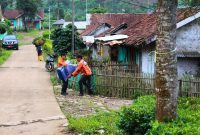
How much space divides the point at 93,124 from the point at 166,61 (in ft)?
10.1

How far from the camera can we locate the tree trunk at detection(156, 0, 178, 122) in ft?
23.9

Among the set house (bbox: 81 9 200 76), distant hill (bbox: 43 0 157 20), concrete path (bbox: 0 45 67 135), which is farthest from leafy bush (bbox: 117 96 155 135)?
distant hill (bbox: 43 0 157 20)

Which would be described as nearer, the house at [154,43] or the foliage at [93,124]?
the foliage at [93,124]

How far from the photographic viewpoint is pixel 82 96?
1517 centimetres

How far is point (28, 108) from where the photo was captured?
1255 centimetres

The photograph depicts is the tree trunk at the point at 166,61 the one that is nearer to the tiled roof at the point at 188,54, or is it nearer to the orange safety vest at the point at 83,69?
the orange safety vest at the point at 83,69

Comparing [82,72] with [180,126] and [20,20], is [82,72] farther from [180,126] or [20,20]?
[20,20]

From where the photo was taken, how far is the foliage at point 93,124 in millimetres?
9288

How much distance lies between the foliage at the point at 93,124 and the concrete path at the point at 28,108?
36 centimetres

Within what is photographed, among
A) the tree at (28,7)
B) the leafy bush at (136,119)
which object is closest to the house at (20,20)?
the tree at (28,7)

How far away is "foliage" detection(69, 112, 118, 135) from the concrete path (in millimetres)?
358

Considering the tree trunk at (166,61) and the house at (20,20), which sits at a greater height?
the house at (20,20)

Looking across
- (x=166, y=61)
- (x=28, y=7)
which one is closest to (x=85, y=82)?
(x=166, y=61)

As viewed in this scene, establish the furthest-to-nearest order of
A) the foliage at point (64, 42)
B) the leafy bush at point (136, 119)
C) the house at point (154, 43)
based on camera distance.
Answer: the foliage at point (64, 42) → the house at point (154, 43) → the leafy bush at point (136, 119)
